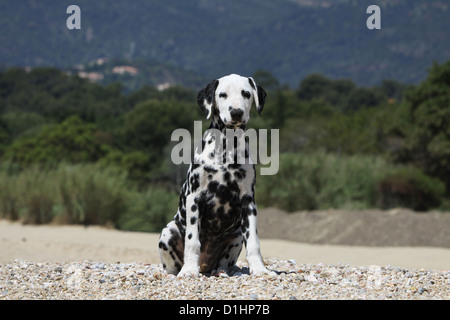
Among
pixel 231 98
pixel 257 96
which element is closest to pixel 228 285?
pixel 231 98

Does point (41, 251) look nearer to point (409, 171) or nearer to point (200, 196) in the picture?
point (200, 196)

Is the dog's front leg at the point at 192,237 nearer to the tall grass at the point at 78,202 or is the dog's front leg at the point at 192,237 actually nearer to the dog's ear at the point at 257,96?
the dog's ear at the point at 257,96

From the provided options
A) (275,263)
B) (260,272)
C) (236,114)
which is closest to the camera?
(236,114)

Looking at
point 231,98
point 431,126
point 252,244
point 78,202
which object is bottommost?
point 78,202

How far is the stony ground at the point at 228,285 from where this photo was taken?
213 inches

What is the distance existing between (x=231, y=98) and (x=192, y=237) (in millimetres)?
1357

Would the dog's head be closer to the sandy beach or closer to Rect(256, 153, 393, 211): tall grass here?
the sandy beach

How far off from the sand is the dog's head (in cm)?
538

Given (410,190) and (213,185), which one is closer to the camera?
(213,185)

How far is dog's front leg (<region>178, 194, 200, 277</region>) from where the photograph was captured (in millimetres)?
5984

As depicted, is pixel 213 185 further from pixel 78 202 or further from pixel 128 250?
pixel 78 202

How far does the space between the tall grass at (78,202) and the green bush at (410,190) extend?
23.7 ft

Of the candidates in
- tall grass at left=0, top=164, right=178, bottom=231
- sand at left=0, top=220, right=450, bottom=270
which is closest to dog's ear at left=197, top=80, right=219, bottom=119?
sand at left=0, top=220, right=450, bottom=270

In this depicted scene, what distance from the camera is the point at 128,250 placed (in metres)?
12.2
